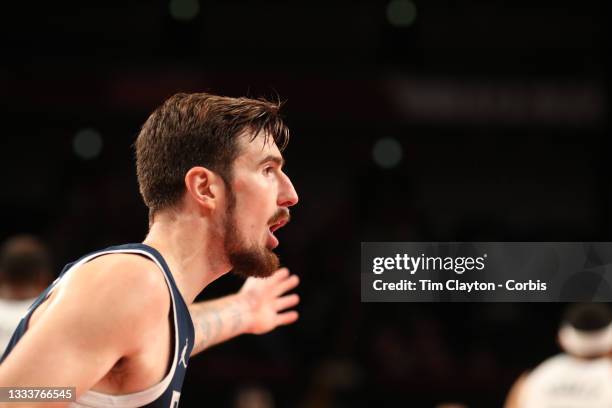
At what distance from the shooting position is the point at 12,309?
389 centimetres

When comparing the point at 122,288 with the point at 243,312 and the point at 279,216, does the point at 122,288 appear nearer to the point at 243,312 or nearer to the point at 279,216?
the point at 279,216

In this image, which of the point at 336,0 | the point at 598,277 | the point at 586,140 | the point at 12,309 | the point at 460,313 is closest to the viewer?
the point at 598,277

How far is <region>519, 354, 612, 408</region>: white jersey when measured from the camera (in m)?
3.77

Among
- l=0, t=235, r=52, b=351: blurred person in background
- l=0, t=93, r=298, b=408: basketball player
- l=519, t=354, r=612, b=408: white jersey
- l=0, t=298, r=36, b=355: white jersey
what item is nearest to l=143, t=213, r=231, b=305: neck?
l=0, t=93, r=298, b=408: basketball player

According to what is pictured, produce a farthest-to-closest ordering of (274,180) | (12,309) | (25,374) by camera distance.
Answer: (12,309) → (274,180) → (25,374)

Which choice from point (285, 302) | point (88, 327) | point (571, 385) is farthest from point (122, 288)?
point (571, 385)

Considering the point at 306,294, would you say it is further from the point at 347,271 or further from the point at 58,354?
the point at 58,354

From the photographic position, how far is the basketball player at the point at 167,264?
152cm

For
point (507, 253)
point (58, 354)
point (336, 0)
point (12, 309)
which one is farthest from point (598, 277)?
point (336, 0)

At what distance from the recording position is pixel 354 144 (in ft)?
23.5

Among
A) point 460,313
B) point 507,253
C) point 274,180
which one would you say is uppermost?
point 274,180

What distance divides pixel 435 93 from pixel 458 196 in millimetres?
1237

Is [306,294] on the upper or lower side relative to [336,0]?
lower

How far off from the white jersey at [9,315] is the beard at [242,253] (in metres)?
2.19
